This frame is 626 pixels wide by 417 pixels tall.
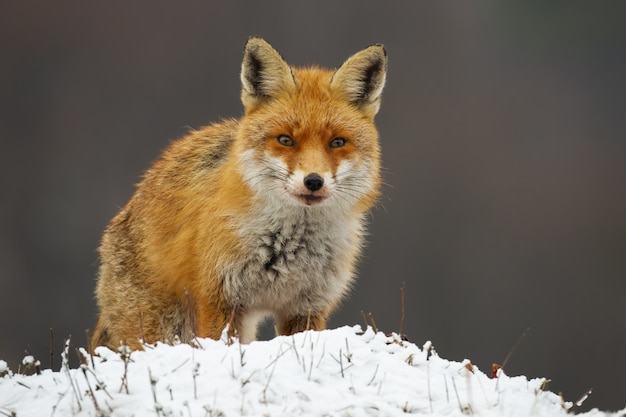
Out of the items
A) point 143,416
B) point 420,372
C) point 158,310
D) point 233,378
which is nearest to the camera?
point 143,416

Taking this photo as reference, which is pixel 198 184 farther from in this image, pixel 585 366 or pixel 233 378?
A: pixel 585 366

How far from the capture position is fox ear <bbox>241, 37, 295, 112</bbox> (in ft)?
20.4

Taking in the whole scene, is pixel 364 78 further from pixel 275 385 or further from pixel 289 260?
pixel 275 385

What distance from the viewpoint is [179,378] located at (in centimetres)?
443

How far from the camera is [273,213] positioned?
239 inches

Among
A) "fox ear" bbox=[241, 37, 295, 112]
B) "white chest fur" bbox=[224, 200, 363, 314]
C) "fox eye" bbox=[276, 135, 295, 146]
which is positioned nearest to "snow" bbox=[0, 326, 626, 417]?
"white chest fur" bbox=[224, 200, 363, 314]

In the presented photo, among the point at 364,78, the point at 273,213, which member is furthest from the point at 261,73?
the point at 273,213

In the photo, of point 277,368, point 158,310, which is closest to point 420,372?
point 277,368

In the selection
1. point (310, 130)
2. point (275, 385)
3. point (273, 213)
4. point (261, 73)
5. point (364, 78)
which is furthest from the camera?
point (364, 78)

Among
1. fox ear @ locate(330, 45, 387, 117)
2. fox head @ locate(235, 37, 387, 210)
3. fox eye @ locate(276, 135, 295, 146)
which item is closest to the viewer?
fox head @ locate(235, 37, 387, 210)

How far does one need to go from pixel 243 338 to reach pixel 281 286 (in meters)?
0.56

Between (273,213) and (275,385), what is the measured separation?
6.22 ft

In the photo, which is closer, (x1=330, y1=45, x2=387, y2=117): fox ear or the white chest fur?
the white chest fur

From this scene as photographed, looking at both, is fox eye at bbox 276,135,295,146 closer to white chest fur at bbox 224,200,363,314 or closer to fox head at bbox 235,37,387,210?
fox head at bbox 235,37,387,210
